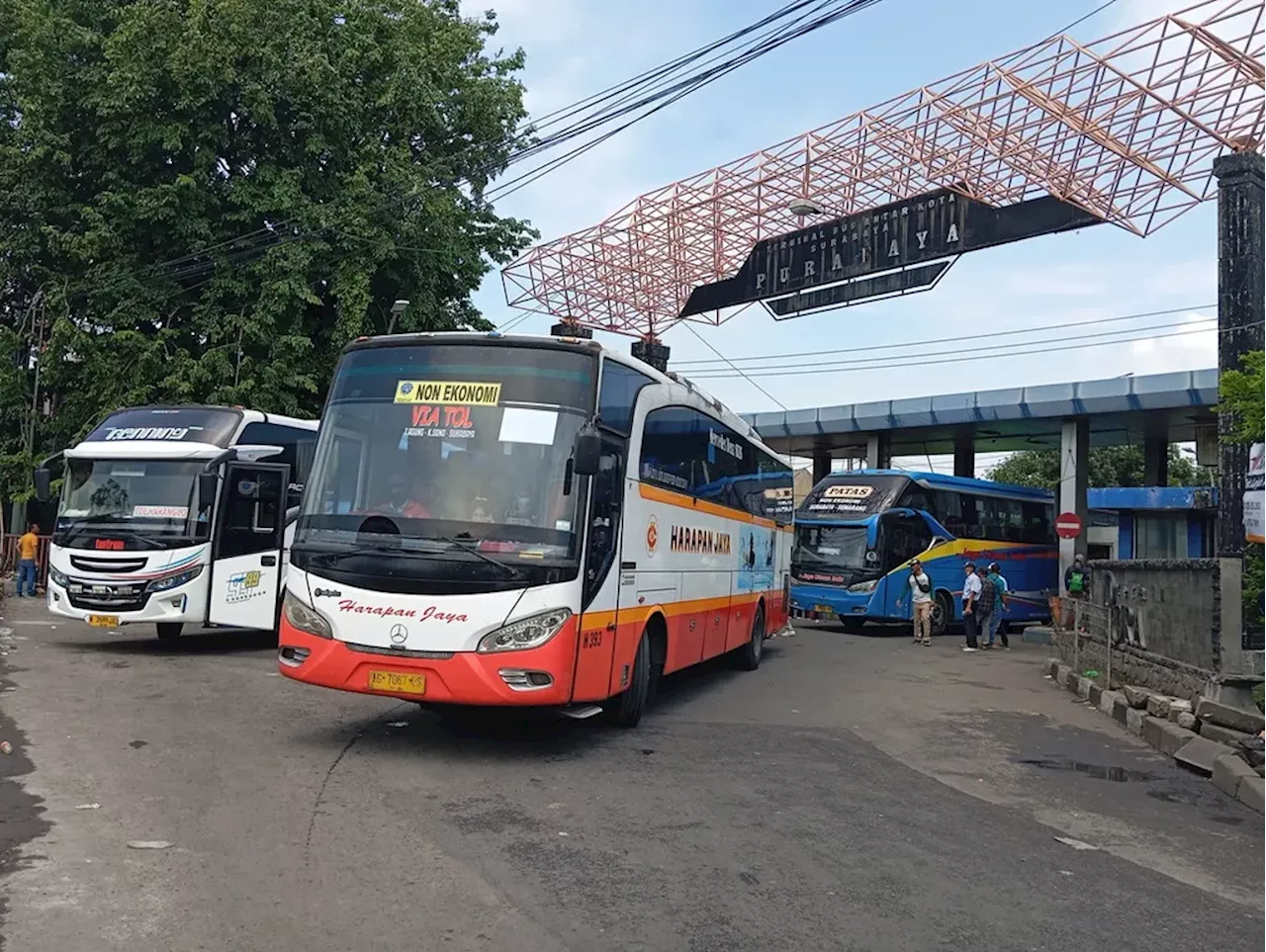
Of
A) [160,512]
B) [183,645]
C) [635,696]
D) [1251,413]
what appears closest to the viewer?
[635,696]

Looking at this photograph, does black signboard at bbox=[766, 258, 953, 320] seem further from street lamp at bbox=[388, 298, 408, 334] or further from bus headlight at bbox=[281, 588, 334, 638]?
bus headlight at bbox=[281, 588, 334, 638]

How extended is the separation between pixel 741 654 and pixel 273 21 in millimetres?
16217

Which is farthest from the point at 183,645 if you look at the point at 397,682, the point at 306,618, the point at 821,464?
the point at 821,464

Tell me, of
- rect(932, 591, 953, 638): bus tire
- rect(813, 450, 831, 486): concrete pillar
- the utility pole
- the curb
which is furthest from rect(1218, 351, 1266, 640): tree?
rect(813, 450, 831, 486): concrete pillar

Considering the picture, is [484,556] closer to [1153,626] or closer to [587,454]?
[587,454]

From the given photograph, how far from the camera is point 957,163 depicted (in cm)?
1686

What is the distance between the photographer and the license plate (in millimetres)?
7914

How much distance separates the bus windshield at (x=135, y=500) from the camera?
13.9 meters

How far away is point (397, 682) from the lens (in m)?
7.95

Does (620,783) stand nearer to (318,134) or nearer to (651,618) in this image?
(651,618)

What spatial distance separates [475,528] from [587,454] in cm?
102

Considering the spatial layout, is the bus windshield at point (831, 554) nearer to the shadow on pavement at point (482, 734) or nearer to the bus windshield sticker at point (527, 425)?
the shadow on pavement at point (482, 734)

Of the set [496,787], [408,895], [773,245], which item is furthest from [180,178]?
[408,895]

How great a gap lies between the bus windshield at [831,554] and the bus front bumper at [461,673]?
1528cm
